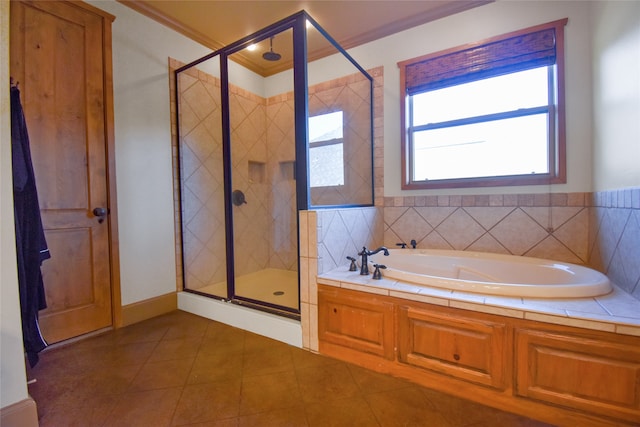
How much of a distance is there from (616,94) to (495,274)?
126 cm

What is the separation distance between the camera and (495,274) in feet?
6.66

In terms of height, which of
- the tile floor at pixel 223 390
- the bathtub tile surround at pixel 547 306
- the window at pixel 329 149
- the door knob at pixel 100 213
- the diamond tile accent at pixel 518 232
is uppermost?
the window at pixel 329 149

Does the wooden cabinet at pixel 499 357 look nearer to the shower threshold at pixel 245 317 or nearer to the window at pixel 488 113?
the shower threshold at pixel 245 317

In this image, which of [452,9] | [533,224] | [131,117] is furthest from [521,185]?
[131,117]

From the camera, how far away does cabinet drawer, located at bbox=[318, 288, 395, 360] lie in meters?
1.54

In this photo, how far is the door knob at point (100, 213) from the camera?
79.8 inches

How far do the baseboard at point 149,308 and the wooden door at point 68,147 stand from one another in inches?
4.6

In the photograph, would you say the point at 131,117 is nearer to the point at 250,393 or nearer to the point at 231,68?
the point at 231,68

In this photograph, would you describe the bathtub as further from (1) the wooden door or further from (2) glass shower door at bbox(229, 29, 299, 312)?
(1) the wooden door

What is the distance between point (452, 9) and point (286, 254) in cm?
278

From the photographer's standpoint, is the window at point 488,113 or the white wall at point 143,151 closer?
the window at point 488,113

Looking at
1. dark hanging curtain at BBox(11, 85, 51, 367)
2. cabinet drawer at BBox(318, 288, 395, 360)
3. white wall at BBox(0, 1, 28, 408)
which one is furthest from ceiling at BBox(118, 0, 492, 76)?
cabinet drawer at BBox(318, 288, 395, 360)

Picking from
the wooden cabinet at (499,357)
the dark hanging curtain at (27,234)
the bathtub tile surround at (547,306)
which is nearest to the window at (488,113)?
the bathtub tile surround at (547,306)

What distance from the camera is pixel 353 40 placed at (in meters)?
2.70
